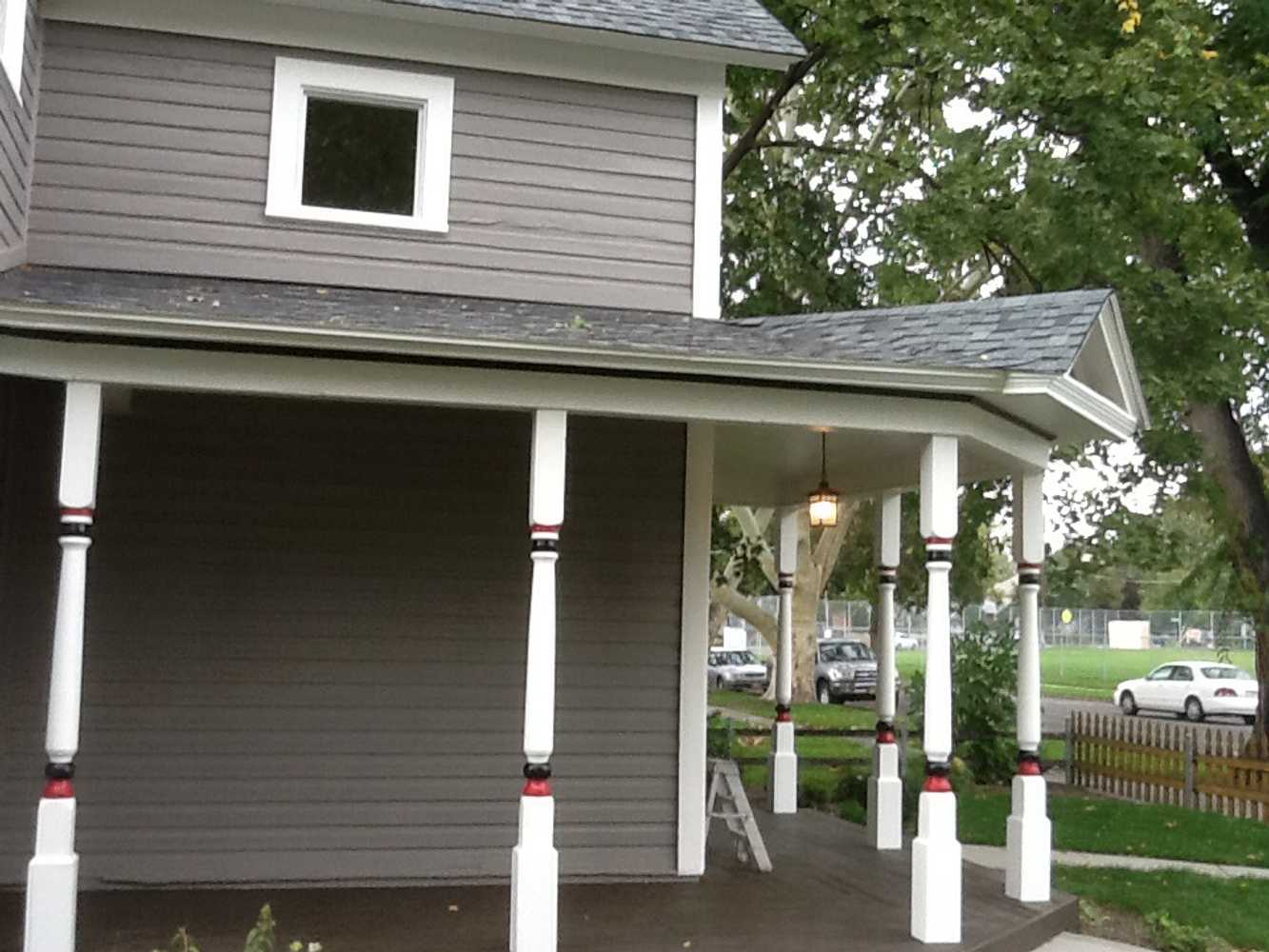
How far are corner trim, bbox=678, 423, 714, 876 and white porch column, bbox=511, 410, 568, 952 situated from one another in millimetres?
2183

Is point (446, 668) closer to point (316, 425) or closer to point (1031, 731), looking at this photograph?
point (316, 425)

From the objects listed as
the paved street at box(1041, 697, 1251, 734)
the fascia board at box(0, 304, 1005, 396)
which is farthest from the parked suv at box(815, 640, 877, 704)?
the fascia board at box(0, 304, 1005, 396)

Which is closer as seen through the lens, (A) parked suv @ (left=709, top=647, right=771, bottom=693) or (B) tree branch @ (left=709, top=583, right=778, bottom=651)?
(B) tree branch @ (left=709, top=583, right=778, bottom=651)

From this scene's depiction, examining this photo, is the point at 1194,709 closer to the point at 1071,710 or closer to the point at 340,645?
the point at 1071,710

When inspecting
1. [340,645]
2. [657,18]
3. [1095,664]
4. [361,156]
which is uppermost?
[657,18]

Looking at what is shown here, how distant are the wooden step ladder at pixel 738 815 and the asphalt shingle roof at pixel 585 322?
3.12 meters

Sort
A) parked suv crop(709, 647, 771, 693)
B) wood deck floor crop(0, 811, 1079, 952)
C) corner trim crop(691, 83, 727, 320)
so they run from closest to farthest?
wood deck floor crop(0, 811, 1079, 952), corner trim crop(691, 83, 727, 320), parked suv crop(709, 647, 771, 693)

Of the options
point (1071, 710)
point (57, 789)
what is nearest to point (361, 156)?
point (57, 789)

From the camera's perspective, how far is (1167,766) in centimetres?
1418

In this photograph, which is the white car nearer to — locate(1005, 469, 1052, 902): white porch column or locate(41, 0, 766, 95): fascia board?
locate(1005, 469, 1052, 902): white porch column

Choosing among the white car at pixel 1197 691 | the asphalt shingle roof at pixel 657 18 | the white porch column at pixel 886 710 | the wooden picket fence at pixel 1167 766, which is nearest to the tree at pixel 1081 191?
the wooden picket fence at pixel 1167 766

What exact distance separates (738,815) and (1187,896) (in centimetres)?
312

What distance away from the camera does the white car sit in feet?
92.8

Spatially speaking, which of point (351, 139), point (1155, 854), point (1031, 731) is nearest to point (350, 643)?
point (351, 139)
